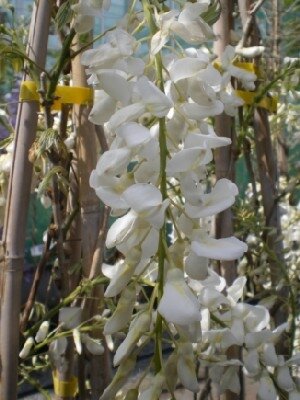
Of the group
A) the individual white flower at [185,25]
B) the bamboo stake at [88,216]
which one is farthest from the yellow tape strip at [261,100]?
the individual white flower at [185,25]

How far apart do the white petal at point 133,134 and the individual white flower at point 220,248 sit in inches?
3.0

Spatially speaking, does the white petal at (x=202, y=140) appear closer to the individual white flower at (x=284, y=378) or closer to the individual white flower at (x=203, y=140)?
the individual white flower at (x=203, y=140)

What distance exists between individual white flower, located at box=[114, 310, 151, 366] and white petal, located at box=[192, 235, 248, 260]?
7 cm

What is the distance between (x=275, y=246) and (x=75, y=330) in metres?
0.40

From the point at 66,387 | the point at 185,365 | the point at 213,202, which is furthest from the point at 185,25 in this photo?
the point at 66,387

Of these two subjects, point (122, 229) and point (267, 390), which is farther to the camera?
point (267, 390)

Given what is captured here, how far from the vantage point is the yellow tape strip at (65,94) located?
30.9 inches

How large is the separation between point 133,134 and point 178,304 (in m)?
0.11

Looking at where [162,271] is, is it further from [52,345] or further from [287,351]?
[287,351]

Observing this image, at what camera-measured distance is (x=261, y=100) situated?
1.00m

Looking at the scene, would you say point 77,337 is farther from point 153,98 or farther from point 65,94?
point 153,98

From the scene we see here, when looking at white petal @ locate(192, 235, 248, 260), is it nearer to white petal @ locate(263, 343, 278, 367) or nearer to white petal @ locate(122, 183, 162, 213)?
white petal @ locate(122, 183, 162, 213)

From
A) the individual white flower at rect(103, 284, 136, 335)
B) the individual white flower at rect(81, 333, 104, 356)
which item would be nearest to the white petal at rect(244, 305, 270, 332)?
the individual white flower at rect(81, 333, 104, 356)

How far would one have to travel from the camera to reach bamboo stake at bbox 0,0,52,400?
0.76 metres
